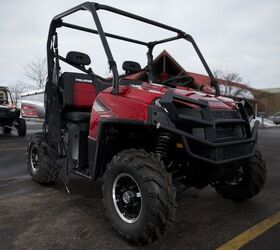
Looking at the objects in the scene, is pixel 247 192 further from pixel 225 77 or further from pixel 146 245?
pixel 225 77

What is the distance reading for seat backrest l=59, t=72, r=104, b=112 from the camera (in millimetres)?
4727

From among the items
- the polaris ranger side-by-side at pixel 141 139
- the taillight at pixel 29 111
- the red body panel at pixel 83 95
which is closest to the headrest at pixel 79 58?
the polaris ranger side-by-side at pixel 141 139

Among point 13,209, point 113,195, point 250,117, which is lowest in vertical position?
point 13,209

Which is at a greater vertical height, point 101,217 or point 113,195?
point 113,195

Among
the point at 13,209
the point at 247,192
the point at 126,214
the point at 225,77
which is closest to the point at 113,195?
the point at 126,214

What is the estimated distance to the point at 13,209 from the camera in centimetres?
424

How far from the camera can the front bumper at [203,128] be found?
3.09 metres

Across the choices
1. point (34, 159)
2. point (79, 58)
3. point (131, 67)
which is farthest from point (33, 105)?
point (79, 58)

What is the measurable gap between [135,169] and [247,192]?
1843 millimetres

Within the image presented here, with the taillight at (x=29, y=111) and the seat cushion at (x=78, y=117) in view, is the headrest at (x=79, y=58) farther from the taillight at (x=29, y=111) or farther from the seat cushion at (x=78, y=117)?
the taillight at (x=29, y=111)

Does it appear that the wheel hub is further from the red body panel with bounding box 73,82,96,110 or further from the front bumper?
the red body panel with bounding box 73,82,96,110

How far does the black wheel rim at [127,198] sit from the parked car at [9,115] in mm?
11092

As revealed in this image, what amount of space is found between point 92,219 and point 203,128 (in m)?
1.57

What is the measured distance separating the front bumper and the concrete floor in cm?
77
